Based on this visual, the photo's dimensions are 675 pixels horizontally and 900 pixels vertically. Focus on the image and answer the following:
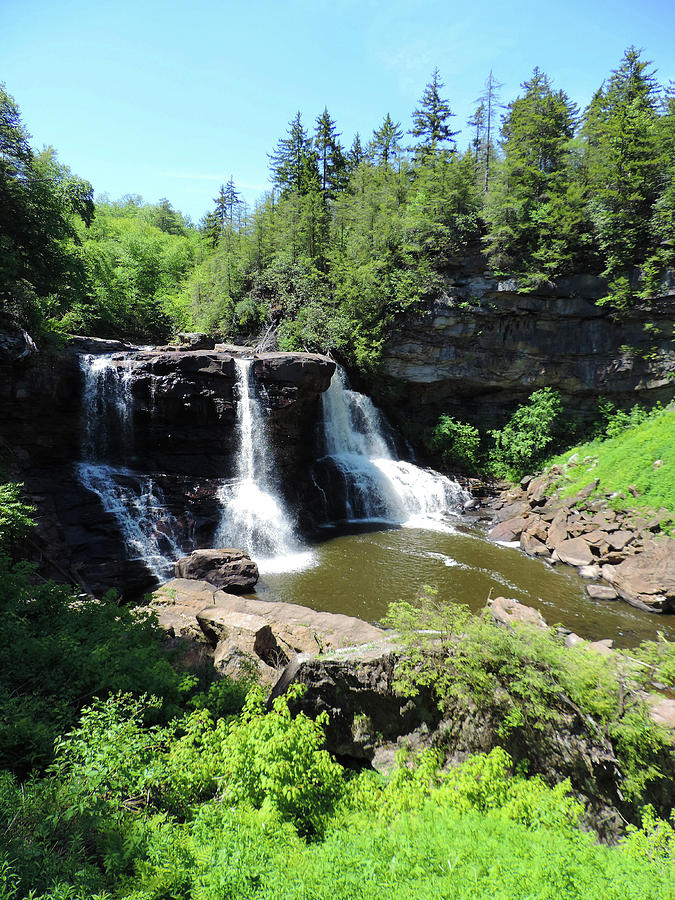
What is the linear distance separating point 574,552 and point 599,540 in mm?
929

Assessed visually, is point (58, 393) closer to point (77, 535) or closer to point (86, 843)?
point (77, 535)

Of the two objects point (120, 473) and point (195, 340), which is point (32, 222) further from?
point (120, 473)

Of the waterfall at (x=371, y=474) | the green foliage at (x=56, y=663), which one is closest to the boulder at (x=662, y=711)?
the green foliage at (x=56, y=663)

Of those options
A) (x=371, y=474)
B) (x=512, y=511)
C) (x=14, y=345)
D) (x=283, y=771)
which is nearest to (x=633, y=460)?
(x=512, y=511)

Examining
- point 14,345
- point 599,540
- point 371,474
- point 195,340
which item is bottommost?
point 599,540

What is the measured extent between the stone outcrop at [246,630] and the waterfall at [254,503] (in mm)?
4805

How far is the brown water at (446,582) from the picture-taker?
429 inches

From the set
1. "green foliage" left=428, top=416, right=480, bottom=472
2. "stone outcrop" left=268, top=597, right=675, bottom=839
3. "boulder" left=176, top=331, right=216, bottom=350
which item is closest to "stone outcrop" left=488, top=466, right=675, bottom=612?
"green foliage" left=428, top=416, right=480, bottom=472

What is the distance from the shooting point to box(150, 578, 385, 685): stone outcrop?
22.7 feet

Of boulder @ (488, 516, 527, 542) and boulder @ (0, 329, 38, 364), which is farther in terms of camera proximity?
boulder @ (488, 516, 527, 542)

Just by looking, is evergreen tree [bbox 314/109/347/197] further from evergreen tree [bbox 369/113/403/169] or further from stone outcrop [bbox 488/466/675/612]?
stone outcrop [bbox 488/466/675/612]

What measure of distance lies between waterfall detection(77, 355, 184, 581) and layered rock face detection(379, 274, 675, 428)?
14.3 metres

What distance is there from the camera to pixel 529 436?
22031mm

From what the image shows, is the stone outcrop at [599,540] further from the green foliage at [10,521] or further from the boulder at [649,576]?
the green foliage at [10,521]
